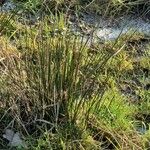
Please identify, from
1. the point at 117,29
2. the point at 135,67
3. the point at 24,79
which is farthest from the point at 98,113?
the point at 117,29

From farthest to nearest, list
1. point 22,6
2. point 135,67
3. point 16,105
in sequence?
point 22,6, point 135,67, point 16,105

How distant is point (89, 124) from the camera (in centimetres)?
244

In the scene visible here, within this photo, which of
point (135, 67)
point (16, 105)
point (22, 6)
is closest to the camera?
point (16, 105)

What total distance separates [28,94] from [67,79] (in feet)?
0.70

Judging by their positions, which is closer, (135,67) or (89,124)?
(89,124)

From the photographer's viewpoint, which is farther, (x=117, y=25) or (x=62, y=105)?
(x=117, y=25)

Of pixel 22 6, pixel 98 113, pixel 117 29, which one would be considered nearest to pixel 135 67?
pixel 117 29

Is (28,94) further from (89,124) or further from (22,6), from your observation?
(22,6)

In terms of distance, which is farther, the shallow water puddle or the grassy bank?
the shallow water puddle

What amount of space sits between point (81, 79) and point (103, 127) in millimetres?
259

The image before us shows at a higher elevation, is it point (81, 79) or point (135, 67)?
point (81, 79)

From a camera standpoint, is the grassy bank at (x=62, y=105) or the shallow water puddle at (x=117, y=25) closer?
the grassy bank at (x=62, y=105)

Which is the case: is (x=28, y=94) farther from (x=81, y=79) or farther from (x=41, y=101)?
(x=81, y=79)

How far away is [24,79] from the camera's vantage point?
2.47 metres
